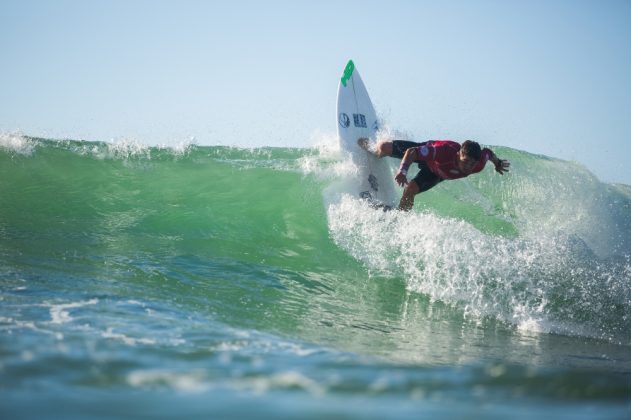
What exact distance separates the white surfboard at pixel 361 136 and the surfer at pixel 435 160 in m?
0.38

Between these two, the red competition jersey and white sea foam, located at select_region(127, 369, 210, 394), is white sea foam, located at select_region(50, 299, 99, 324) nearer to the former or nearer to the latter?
white sea foam, located at select_region(127, 369, 210, 394)

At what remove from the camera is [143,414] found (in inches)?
76.0

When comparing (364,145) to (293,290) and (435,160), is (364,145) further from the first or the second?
(293,290)

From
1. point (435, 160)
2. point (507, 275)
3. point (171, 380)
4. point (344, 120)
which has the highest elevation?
point (344, 120)

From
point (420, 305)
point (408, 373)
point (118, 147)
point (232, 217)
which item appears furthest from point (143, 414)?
point (118, 147)

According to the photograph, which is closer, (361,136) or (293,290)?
(293,290)

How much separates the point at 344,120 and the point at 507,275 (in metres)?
3.62

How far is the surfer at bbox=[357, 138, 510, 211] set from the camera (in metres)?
7.21

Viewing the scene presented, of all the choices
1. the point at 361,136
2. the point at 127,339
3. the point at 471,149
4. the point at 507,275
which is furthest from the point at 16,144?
the point at 127,339

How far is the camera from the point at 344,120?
8719mm

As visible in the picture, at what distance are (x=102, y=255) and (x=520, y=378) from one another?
5.40 meters

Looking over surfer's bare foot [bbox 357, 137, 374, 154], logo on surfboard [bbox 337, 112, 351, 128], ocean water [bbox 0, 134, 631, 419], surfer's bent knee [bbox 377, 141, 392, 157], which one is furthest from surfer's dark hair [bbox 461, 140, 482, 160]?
logo on surfboard [bbox 337, 112, 351, 128]

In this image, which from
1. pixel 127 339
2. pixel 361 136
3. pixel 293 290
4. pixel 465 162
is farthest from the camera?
pixel 361 136

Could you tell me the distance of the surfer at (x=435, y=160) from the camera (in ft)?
23.7
